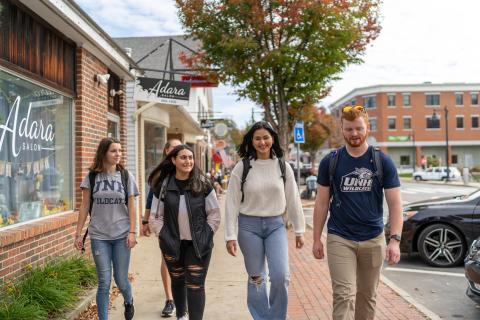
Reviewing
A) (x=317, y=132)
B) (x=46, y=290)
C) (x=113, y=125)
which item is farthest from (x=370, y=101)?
A: (x=46, y=290)

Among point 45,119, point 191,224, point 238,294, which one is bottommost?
point 238,294

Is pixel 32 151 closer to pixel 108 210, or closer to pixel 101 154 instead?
pixel 101 154

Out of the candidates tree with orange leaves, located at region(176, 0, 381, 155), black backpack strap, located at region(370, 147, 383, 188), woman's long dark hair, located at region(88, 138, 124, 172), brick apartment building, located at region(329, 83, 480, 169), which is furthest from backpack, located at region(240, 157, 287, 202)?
brick apartment building, located at region(329, 83, 480, 169)

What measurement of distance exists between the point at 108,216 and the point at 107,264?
0.43 m

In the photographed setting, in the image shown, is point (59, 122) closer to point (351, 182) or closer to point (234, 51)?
point (351, 182)

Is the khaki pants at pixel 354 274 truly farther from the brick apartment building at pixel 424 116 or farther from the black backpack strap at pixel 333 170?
the brick apartment building at pixel 424 116

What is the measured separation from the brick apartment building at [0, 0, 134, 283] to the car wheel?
5211 millimetres

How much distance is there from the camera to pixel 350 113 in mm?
3793

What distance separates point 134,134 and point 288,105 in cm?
408

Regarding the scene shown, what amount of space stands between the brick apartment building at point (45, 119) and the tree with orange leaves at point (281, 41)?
379 centimetres

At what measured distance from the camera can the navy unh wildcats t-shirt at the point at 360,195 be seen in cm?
370

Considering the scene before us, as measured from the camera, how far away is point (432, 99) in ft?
212

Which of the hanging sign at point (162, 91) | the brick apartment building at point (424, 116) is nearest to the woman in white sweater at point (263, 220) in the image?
the hanging sign at point (162, 91)

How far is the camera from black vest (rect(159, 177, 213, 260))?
4.17m
